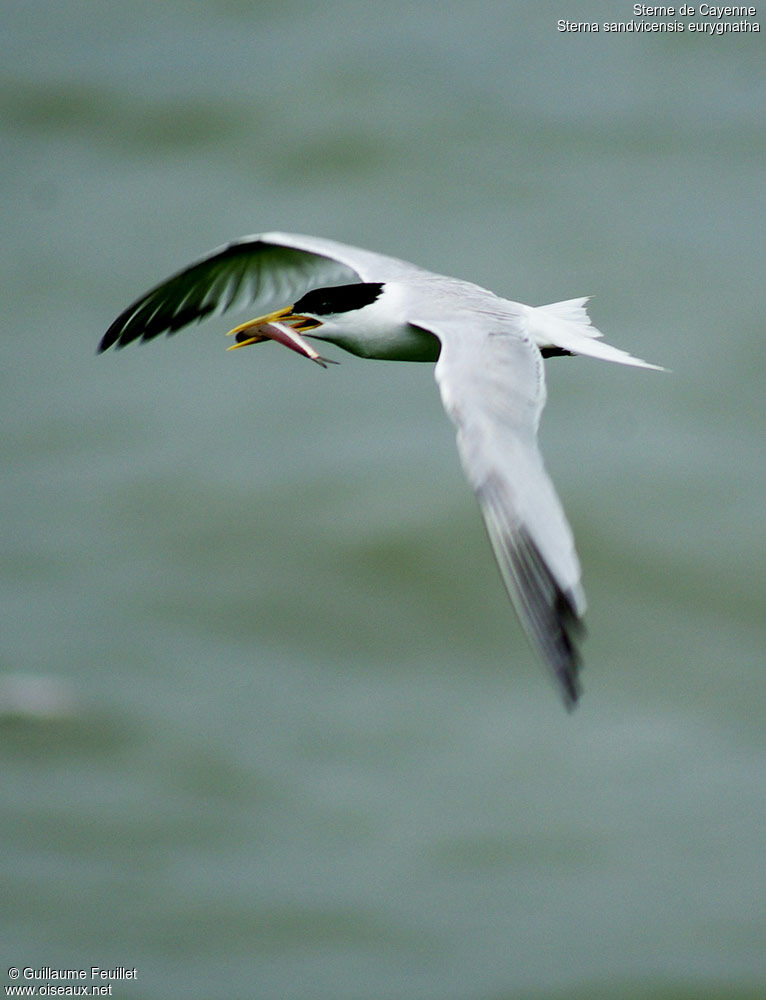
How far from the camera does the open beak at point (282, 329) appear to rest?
5.35m

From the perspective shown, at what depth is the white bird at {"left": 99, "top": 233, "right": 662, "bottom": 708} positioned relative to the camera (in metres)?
3.63

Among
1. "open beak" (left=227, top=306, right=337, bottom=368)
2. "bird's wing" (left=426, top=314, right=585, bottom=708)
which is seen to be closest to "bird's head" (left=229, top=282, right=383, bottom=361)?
"open beak" (left=227, top=306, right=337, bottom=368)

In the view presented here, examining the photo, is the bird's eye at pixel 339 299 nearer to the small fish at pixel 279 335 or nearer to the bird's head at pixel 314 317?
the bird's head at pixel 314 317

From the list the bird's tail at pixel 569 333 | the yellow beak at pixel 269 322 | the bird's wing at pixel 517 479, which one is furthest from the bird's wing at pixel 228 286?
the bird's wing at pixel 517 479

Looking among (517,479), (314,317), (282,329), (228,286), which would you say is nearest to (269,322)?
(282,329)

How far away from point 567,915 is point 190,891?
2.85 meters

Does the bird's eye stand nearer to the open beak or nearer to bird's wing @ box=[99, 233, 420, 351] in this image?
the open beak

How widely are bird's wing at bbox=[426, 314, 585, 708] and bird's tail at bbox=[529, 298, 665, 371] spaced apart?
0.78ft

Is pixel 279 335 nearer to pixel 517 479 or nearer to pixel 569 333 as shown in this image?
pixel 569 333

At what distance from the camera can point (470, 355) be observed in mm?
4566

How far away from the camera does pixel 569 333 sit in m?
5.14

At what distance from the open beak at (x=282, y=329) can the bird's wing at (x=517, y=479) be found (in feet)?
2.30

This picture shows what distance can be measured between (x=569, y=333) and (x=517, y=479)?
55.3 inches

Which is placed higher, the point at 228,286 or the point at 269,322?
the point at 228,286
